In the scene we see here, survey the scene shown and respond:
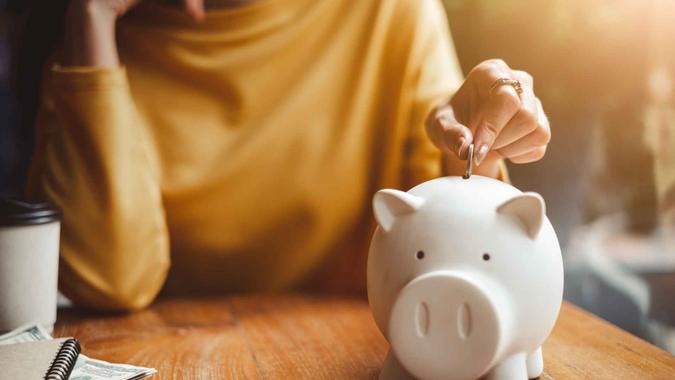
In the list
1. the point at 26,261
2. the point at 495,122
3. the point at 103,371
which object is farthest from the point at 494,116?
the point at 26,261

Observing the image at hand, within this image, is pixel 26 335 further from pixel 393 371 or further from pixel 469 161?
pixel 469 161

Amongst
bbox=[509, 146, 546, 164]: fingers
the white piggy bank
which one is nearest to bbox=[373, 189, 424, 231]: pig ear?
the white piggy bank

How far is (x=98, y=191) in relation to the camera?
1030 millimetres

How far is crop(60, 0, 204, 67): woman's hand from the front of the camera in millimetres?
1017

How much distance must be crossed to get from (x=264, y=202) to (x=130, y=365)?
0.50m

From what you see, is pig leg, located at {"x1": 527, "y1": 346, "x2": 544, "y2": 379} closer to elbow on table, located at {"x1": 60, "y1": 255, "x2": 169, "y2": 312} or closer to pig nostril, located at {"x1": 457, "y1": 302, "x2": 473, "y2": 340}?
pig nostril, located at {"x1": 457, "y1": 302, "x2": 473, "y2": 340}

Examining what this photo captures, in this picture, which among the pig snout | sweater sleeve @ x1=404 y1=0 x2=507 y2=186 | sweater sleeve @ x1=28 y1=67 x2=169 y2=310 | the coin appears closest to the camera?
the pig snout

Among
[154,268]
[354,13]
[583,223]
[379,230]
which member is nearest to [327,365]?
[379,230]

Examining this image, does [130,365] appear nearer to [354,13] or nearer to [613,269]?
[354,13]

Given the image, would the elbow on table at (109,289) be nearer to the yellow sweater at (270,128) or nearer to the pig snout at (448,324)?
the yellow sweater at (270,128)

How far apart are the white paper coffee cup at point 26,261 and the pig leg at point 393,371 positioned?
1.58 ft

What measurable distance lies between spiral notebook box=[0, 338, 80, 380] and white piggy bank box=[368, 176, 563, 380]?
322mm

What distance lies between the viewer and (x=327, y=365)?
75 cm

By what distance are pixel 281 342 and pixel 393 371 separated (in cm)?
24
